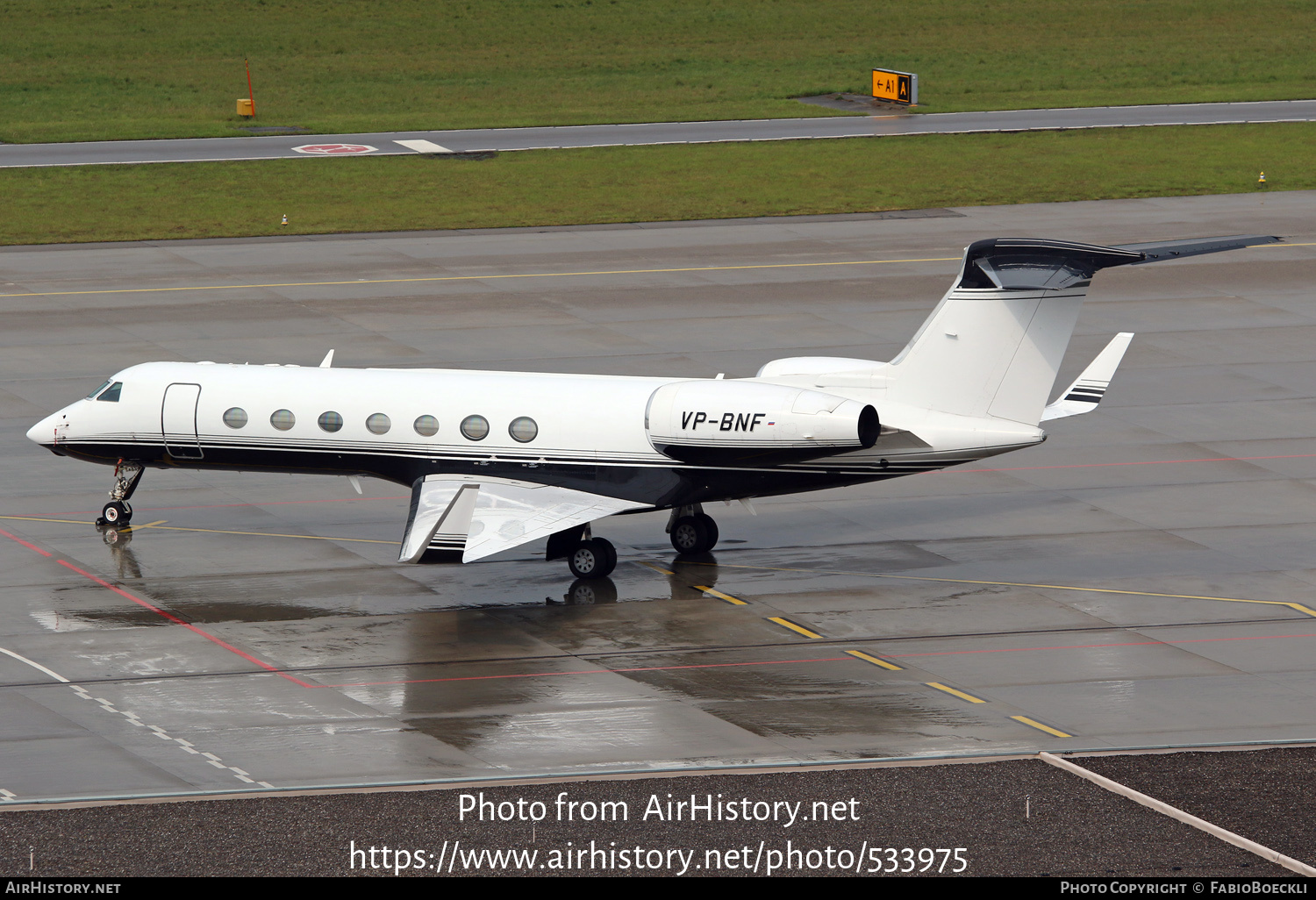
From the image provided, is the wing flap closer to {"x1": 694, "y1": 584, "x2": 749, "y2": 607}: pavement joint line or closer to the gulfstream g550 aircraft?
the gulfstream g550 aircraft

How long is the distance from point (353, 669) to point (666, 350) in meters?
20.5

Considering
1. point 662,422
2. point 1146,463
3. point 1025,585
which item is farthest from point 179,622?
point 1146,463

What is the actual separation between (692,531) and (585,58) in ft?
237

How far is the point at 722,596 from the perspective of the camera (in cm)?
3031

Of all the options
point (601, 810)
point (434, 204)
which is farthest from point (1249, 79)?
point (601, 810)

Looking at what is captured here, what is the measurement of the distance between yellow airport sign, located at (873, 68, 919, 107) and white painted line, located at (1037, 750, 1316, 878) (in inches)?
2641

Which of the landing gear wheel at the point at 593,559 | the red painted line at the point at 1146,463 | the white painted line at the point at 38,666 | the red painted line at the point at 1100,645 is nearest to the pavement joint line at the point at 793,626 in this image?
the red painted line at the point at 1100,645

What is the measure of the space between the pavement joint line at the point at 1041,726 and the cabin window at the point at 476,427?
1033 centimetres

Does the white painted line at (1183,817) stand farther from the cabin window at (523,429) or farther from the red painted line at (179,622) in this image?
the cabin window at (523,429)

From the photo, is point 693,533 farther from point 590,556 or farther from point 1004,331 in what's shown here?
point 1004,331

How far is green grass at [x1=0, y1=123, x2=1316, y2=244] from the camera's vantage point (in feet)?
208

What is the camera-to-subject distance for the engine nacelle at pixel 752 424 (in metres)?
29.0

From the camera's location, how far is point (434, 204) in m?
65.6

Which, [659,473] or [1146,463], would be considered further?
[1146,463]
